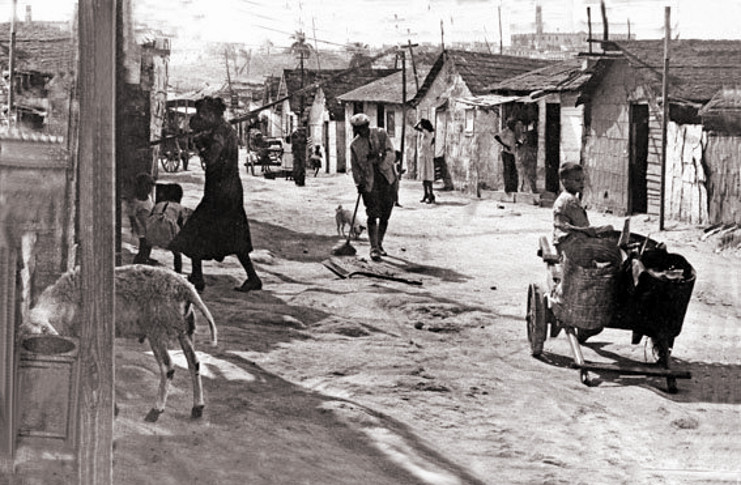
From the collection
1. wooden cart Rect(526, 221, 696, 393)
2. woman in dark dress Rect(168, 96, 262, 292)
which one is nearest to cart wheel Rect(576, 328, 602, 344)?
wooden cart Rect(526, 221, 696, 393)

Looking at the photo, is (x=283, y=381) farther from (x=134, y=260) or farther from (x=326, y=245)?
(x=326, y=245)

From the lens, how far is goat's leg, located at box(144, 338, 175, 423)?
4.89 m

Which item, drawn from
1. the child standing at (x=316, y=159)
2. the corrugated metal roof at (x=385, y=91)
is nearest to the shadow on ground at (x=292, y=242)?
the child standing at (x=316, y=159)

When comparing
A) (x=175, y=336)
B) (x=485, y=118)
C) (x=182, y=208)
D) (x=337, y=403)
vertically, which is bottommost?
(x=337, y=403)

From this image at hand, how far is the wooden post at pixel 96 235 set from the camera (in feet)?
12.7

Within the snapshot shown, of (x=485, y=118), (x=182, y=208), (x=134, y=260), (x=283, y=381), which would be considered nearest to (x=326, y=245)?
(x=182, y=208)

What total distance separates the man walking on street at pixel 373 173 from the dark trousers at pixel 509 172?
19.7 ft

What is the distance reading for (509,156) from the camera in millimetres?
16422

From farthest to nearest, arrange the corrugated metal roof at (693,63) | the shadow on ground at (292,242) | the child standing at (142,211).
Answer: the corrugated metal roof at (693,63)
the shadow on ground at (292,242)
the child standing at (142,211)

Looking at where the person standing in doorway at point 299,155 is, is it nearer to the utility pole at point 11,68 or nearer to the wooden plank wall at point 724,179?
the wooden plank wall at point 724,179

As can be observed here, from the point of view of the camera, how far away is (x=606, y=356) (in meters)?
7.03

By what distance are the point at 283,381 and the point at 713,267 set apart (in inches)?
237

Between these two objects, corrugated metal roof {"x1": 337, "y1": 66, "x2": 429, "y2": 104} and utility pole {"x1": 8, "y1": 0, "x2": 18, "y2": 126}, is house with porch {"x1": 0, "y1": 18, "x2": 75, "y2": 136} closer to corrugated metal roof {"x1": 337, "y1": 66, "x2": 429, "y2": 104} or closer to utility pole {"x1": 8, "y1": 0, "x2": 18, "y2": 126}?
utility pole {"x1": 8, "y1": 0, "x2": 18, "y2": 126}

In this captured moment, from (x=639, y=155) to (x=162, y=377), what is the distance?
1044 cm
